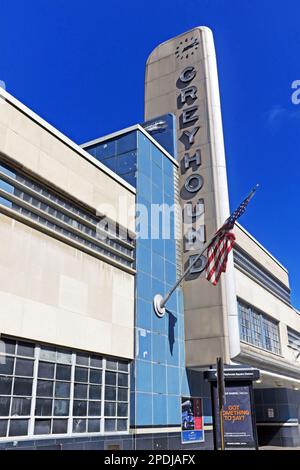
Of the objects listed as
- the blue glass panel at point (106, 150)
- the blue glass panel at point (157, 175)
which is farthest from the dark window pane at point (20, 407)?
the blue glass panel at point (106, 150)

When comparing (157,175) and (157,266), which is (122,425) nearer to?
(157,266)

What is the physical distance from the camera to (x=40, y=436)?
42.1 ft

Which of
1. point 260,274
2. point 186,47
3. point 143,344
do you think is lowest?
point 143,344

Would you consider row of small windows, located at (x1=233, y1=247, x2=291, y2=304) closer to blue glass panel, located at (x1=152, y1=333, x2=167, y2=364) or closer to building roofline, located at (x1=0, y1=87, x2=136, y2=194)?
blue glass panel, located at (x1=152, y1=333, x2=167, y2=364)

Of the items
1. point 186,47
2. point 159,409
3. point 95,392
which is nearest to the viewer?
point 95,392

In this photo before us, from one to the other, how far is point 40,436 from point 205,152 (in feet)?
53.1

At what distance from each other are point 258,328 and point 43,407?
19175mm

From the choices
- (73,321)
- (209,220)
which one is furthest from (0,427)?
(209,220)

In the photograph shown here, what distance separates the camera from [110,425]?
51.5 feet

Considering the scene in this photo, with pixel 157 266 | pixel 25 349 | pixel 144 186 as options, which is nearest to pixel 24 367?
pixel 25 349

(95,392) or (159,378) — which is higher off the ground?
(159,378)

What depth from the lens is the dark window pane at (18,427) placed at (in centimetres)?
1207

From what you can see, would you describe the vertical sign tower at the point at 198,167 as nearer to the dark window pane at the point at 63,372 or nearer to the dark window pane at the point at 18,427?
the dark window pane at the point at 63,372
